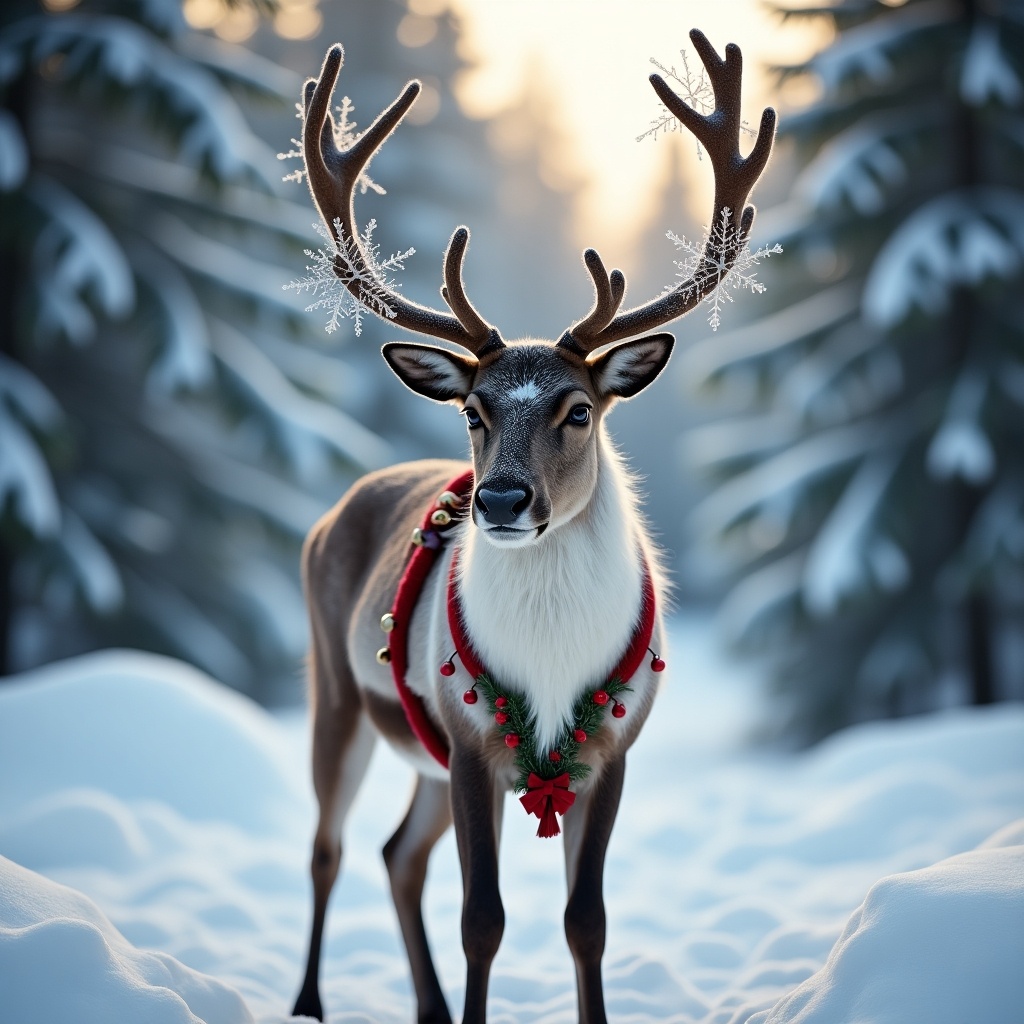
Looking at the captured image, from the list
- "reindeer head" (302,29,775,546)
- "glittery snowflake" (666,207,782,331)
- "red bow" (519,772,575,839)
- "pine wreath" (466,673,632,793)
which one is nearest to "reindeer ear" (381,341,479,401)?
"reindeer head" (302,29,775,546)

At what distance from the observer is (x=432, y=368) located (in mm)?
3477

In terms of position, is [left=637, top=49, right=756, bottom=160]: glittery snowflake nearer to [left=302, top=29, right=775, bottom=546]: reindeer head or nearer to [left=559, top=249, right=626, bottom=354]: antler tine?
[left=302, top=29, right=775, bottom=546]: reindeer head

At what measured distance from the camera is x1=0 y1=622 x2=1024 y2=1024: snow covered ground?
300cm

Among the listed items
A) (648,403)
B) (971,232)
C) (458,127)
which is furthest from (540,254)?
(971,232)

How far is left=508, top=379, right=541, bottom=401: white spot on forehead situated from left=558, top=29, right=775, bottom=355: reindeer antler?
0.24 m

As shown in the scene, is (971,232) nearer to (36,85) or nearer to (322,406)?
(322,406)

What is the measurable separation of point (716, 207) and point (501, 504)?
1.34m

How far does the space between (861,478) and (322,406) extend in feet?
17.0

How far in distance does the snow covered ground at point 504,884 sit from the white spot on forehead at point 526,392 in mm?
1845

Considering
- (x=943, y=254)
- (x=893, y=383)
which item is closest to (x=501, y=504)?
(x=943, y=254)

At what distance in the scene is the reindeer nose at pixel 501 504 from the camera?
2.94m

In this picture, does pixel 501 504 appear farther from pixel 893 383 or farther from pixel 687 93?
pixel 893 383

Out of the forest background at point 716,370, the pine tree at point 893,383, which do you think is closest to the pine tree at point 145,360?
the forest background at point 716,370

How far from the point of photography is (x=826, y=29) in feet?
30.2
